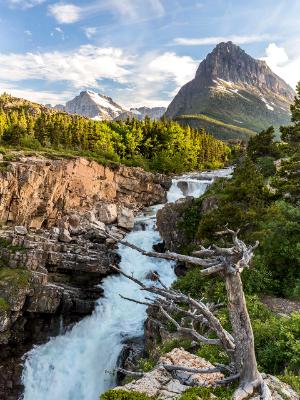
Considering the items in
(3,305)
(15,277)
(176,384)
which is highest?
(176,384)

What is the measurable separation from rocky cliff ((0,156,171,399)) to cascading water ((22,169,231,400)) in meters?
1.16

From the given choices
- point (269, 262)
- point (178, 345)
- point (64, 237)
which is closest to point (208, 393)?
point (178, 345)

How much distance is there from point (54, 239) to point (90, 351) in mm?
16728

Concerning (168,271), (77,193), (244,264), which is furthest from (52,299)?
(244,264)

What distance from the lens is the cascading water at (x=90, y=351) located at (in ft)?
82.2

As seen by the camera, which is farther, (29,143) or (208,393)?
(29,143)

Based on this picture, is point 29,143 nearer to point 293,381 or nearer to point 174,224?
point 174,224

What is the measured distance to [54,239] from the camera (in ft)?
136

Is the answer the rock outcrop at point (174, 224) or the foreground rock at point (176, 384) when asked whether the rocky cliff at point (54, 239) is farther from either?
the foreground rock at point (176, 384)

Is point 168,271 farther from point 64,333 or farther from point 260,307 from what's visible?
point 260,307

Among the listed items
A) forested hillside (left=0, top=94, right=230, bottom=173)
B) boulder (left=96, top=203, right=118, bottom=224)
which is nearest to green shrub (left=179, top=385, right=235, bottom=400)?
boulder (left=96, top=203, right=118, bottom=224)

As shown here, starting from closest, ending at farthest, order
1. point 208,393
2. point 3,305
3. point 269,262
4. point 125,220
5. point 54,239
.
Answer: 1. point 208,393
2. point 269,262
3. point 3,305
4. point 54,239
5. point 125,220

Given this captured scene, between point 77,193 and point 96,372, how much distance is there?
33480 millimetres

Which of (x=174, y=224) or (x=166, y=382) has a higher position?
(x=166, y=382)
